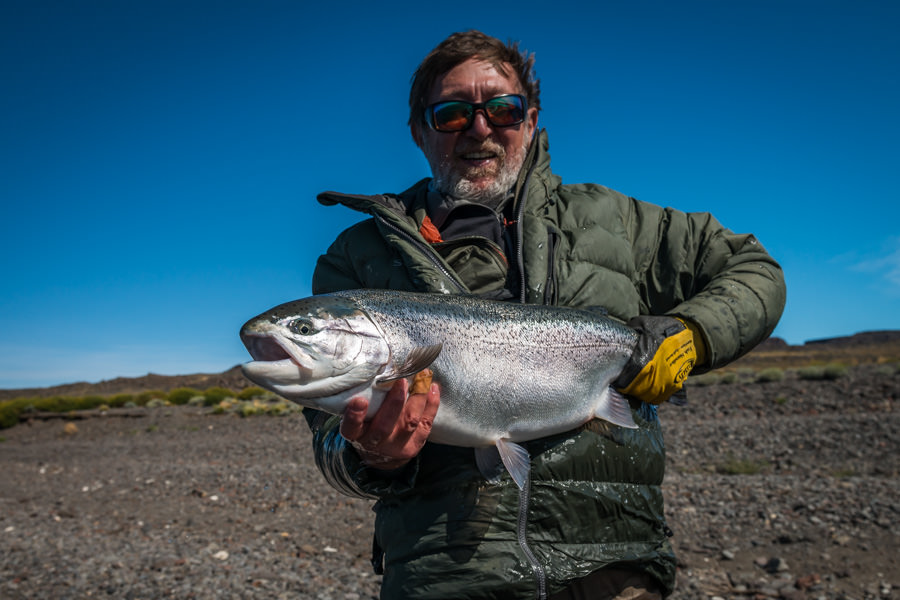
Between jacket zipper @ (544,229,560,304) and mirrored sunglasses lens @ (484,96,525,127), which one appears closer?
jacket zipper @ (544,229,560,304)

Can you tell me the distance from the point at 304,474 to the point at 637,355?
11103 millimetres

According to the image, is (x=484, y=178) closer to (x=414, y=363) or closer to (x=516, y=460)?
(x=414, y=363)

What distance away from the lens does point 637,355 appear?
9.69 ft

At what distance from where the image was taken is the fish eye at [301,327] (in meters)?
2.54

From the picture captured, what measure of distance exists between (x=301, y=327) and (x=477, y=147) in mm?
1449

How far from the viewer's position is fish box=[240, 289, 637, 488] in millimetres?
2525

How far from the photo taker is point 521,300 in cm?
302

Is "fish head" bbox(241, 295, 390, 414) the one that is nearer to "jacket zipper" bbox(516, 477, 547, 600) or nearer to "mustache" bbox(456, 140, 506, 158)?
"jacket zipper" bbox(516, 477, 547, 600)

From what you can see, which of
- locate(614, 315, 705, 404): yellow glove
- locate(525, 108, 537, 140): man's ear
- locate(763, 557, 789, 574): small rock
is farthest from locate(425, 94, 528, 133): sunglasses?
locate(763, 557, 789, 574): small rock

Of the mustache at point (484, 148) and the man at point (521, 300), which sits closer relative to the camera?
the man at point (521, 300)

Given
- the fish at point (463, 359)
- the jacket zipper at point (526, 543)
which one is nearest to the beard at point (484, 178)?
the fish at point (463, 359)

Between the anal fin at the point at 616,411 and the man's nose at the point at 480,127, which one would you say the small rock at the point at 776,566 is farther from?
the man's nose at the point at 480,127

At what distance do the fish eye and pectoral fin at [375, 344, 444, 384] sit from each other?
331 millimetres

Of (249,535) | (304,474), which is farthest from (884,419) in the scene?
(249,535)
